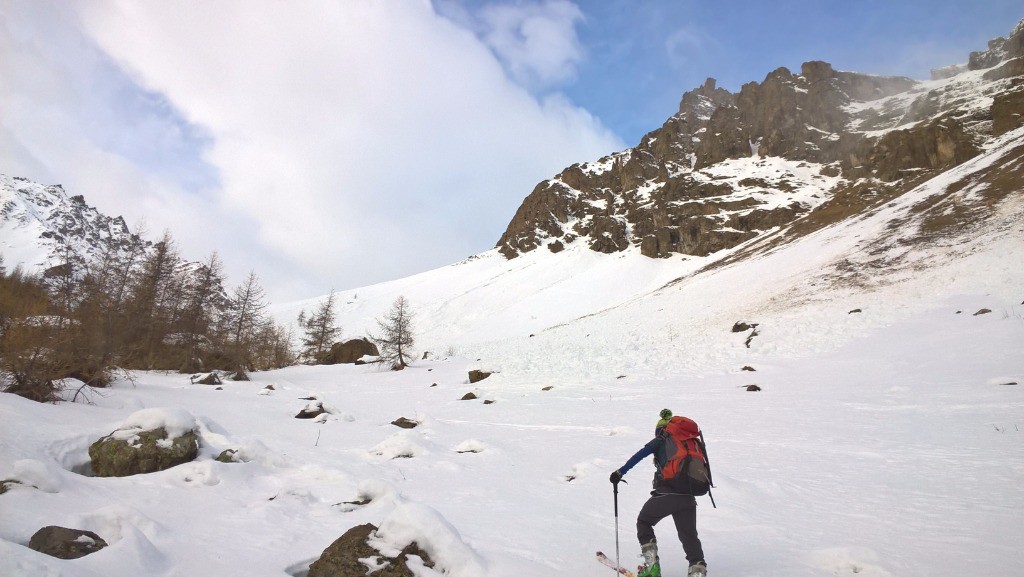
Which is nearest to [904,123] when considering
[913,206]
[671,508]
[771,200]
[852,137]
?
[852,137]

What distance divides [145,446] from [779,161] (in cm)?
11285

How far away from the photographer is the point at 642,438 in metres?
10.6

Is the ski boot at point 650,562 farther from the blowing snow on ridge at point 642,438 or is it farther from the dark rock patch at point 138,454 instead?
the dark rock patch at point 138,454

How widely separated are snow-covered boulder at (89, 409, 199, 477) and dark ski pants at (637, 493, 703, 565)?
6654 mm

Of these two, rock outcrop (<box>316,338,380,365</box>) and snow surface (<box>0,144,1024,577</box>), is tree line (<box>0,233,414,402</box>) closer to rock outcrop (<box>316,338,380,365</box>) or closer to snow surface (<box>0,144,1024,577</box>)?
rock outcrop (<box>316,338,380,365</box>)

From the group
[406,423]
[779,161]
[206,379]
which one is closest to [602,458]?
[406,423]

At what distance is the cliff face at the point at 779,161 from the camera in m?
64.8

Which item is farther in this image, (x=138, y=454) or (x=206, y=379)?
(x=206, y=379)

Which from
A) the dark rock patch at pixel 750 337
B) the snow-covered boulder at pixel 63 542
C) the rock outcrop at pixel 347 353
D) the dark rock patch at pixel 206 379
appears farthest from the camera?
the rock outcrop at pixel 347 353

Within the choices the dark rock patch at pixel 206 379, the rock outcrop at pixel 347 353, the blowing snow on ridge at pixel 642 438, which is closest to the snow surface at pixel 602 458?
the blowing snow on ridge at pixel 642 438

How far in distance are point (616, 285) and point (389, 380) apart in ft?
150

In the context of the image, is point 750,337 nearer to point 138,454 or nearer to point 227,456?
point 227,456

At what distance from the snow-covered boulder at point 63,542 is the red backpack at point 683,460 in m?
5.19

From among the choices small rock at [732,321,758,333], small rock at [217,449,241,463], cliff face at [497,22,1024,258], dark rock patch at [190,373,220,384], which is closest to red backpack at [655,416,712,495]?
small rock at [217,449,241,463]
